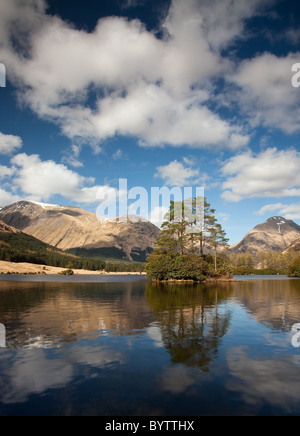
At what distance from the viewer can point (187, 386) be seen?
9367mm

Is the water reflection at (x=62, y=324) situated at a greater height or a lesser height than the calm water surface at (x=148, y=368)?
lesser

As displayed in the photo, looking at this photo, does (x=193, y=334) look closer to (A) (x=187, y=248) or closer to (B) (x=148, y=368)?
(B) (x=148, y=368)

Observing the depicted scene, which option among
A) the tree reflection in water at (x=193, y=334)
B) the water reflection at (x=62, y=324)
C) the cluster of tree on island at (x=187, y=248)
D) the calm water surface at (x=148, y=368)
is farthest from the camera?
the cluster of tree on island at (x=187, y=248)

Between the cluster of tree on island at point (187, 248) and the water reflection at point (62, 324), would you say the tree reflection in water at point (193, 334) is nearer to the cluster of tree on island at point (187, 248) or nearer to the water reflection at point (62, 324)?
the water reflection at point (62, 324)

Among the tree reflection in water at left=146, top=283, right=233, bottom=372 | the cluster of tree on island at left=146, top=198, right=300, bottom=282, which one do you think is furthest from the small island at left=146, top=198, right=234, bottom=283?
the tree reflection in water at left=146, top=283, right=233, bottom=372

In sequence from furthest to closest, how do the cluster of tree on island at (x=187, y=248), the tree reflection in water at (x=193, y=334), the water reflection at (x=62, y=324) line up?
the cluster of tree on island at (x=187, y=248) < the water reflection at (x=62, y=324) < the tree reflection in water at (x=193, y=334)

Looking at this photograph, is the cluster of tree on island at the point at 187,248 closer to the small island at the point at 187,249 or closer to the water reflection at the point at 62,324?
the small island at the point at 187,249

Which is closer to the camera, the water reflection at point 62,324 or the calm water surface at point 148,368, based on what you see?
the calm water surface at point 148,368

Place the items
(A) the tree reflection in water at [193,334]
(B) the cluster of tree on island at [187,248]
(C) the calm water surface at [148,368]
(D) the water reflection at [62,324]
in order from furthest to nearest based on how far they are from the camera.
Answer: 1. (B) the cluster of tree on island at [187,248]
2. (D) the water reflection at [62,324]
3. (A) the tree reflection in water at [193,334]
4. (C) the calm water surface at [148,368]

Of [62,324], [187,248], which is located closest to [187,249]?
[187,248]

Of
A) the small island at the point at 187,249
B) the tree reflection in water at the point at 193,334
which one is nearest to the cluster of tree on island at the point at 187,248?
the small island at the point at 187,249
